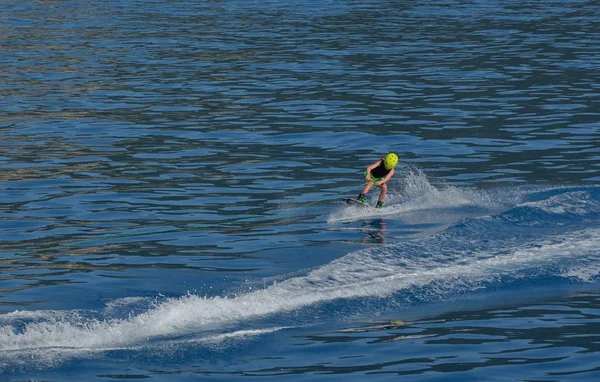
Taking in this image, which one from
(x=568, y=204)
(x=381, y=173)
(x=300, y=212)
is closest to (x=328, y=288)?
(x=300, y=212)

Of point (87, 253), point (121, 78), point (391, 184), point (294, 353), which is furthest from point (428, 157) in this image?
point (121, 78)

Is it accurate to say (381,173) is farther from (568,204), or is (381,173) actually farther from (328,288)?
(328,288)

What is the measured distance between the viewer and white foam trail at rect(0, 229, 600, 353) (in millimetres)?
12148

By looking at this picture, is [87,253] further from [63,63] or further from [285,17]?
[285,17]

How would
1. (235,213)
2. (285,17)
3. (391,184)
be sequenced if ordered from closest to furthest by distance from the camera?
(235,213) → (391,184) → (285,17)

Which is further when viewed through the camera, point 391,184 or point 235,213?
point 391,184

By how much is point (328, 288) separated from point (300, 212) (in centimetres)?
499

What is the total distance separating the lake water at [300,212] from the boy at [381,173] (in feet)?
1.18

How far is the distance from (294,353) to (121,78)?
23.4 m

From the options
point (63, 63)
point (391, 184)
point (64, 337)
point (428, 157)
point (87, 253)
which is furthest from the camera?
point (63, 63)

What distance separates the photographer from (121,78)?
33.9 metres

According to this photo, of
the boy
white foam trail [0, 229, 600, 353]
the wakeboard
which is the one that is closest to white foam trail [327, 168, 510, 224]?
the wakeboard

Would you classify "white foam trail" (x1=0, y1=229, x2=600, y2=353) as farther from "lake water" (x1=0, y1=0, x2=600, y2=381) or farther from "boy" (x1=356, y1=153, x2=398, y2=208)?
"boy" (x1=356, y1=153, x2=398, y2=208)

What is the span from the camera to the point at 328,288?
543 inches
